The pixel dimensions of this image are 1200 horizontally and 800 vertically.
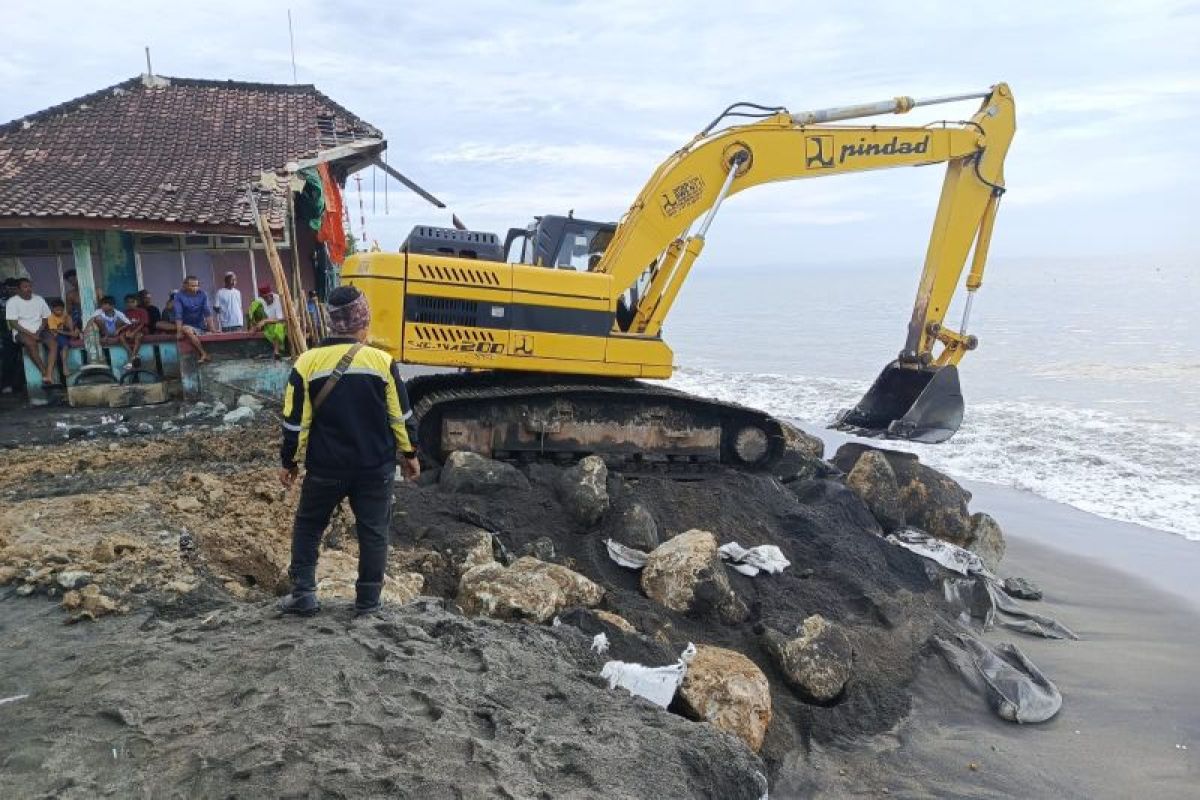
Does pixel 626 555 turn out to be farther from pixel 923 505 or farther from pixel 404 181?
pixel 404 181

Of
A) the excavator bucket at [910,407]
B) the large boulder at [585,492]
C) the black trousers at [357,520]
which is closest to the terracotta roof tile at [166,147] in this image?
the large boulder at [585,492]

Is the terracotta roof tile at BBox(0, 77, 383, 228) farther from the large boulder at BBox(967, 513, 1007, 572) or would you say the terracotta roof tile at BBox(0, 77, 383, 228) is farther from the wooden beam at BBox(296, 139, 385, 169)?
the large boulder at BBox(967, 513, 1007, 572)

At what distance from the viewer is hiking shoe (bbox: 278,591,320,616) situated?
12.4 ft

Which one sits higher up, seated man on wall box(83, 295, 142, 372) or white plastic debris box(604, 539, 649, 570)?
seated man on wall box(83, 295, 142, 372)

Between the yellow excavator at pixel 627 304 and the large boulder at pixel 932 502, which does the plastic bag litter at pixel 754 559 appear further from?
the large boulder at pixel 932 502

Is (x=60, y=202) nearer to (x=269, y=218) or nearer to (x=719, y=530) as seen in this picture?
(x=269, y=218)

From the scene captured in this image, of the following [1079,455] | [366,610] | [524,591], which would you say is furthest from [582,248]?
[1079,455]

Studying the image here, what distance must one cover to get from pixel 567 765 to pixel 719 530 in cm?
398

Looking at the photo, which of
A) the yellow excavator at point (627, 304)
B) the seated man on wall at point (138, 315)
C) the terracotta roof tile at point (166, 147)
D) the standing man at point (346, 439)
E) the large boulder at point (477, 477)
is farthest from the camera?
the terracotta roof tile at point (166, 147)

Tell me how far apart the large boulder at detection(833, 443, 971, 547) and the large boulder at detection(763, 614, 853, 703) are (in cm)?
328

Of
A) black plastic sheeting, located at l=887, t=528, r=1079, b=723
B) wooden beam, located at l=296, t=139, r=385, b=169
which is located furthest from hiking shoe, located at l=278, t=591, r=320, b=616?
wooden beam, located at l=296, t=139, r=385, b=169

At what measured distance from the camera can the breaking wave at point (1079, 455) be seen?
10.4m

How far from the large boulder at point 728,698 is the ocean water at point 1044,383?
305 inches

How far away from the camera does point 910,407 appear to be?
9070 mm
